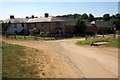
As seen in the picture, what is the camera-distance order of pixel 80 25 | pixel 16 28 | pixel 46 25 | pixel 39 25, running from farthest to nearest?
pixel 16 28, pixel 80 25, pixel 39 25, pixel 46 25

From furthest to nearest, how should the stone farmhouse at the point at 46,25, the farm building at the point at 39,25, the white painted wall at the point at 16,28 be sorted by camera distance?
the white painted wall at the point at 16,28 → the stone farmhouse at the point at 46,25 → the farm building at the point at 39,25

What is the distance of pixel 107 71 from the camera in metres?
10.8

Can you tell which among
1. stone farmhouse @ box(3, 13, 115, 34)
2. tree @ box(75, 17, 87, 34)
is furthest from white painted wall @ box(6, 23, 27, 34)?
tree @ box(75, 17, 87, 34)

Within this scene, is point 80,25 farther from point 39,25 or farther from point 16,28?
point 16,28

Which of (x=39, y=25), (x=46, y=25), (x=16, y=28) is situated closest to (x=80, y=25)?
(x=46, y=25)

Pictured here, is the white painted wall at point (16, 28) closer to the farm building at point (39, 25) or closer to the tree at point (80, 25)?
the farm building at point (39, 25)

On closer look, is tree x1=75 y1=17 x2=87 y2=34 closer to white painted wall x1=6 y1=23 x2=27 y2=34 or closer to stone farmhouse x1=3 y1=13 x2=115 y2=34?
stone farmhouse x1=3 y1=13 x2=115 y2=34

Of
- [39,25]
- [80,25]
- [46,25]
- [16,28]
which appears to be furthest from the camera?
[16,28]

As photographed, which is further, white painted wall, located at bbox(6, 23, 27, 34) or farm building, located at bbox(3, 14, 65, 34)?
white painted wall, located at bbox(6, 23, 27, 34)

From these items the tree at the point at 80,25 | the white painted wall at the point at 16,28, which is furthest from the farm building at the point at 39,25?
the tree at the point at 80,25

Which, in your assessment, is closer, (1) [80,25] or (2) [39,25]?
(2) [39,25]

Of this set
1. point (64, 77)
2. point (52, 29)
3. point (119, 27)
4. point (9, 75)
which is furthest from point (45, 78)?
point (119, 27)

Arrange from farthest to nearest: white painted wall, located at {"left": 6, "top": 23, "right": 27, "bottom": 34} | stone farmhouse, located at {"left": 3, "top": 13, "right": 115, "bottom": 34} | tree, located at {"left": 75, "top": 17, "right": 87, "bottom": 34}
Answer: white painted wall, located at {"left": 6, "top": 23, "right": 27, "bottom": 34}
tree, located at {"left": 75, "top": 17, "right": 87, "bottom": 34}
stone farmhouse, located at {"left": 3, "top": 13, "right": 115, "bottom": 34}

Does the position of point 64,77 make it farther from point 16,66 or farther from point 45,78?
point 16,66
